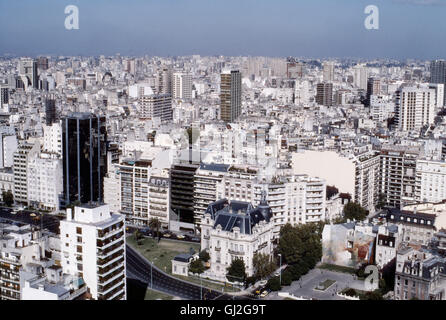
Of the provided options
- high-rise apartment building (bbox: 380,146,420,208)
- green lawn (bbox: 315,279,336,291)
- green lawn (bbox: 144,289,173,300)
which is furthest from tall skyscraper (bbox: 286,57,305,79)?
green lawn (bbox: 144,289,173,300)

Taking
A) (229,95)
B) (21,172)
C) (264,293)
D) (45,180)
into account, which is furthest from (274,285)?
(229,95)

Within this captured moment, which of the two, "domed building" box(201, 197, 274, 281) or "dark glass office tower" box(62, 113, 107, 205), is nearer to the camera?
"domed building" box(201, 197, 274, 281)

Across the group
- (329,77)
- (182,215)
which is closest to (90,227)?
(182,215)

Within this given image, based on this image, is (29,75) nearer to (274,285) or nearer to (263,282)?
(263,282)

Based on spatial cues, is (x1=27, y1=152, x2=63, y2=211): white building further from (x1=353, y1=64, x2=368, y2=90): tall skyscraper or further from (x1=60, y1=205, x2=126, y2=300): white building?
(x1=353, y1=64, x2=368, y2=90): tall skyscraper

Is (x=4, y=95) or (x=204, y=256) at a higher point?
(x=4, y=95)

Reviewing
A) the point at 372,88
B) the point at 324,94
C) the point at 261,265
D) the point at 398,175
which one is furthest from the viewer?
the point at 324,94

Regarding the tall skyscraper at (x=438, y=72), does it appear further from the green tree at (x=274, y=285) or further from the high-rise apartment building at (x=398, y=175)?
the green tree at (x=274, y=285)
